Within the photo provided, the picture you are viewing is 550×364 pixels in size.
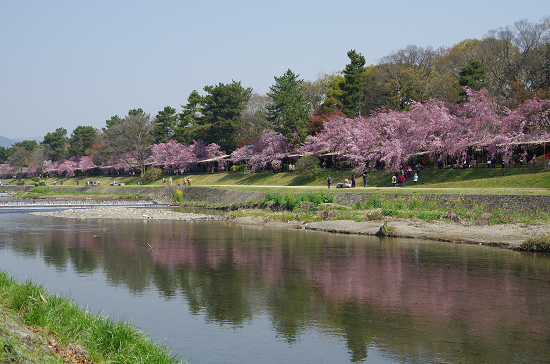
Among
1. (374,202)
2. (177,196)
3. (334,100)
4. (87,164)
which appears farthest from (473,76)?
(87,164)

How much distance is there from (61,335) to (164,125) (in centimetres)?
9523

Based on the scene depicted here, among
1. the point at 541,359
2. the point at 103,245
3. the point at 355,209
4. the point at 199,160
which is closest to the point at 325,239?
the point at 355,209

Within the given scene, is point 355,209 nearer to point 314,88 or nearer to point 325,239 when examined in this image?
point 325,239

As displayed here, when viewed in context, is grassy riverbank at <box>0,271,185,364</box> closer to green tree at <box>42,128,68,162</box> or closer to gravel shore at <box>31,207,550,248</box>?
gravel shore at <box>31,207,550,248</box>

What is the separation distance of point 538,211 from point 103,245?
88.4 ft

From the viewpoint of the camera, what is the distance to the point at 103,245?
27.1 metres

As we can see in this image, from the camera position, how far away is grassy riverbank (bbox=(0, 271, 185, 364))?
8023 millimetres

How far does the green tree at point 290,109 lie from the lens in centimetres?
7006

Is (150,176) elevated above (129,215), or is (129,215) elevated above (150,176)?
(150,176)

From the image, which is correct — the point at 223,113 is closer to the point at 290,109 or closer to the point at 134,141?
the point at 290,109

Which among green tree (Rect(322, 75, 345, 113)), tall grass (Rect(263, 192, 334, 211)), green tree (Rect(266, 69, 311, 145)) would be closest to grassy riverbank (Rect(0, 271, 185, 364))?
tall grass (Rect(263, 192, 334, 211))

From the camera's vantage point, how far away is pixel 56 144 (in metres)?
142

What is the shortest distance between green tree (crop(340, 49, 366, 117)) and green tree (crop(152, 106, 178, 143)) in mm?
44303

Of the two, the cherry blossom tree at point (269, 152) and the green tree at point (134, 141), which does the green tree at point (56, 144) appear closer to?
the green tree at point (134, 141)
